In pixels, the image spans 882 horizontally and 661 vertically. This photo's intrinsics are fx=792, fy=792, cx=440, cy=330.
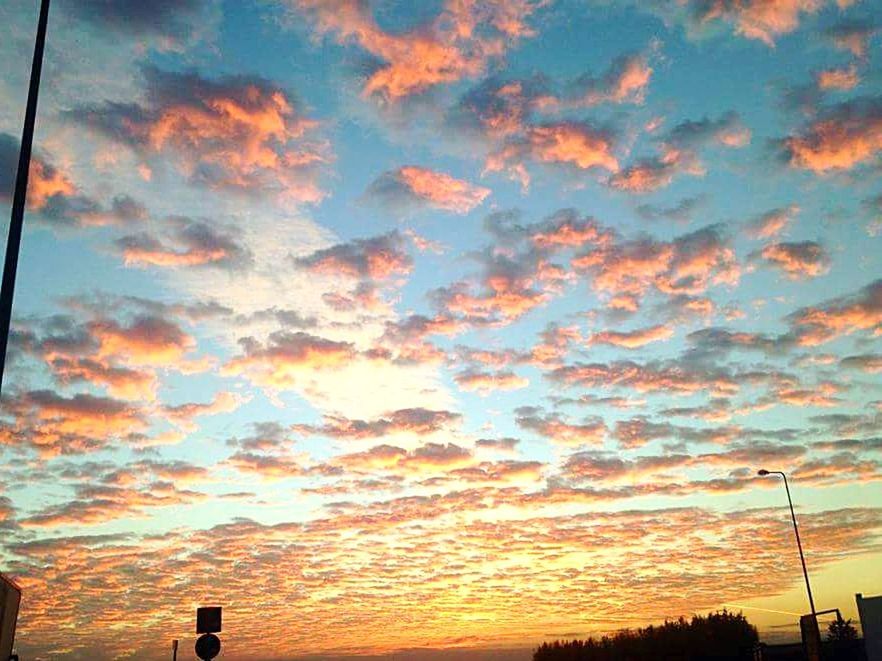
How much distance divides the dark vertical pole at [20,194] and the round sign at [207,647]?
20.8ft

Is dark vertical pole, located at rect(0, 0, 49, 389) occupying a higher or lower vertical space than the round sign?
higher

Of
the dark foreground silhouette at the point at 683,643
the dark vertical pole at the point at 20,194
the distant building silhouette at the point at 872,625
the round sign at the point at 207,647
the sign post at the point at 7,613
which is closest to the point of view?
the dark vertical pole at the point at 20,194

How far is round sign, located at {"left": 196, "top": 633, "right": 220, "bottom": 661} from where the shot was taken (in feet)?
48.0

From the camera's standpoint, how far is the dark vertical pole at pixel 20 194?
11.4 m

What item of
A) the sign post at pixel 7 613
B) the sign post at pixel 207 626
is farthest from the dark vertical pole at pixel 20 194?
the sign post at pixel 7 613

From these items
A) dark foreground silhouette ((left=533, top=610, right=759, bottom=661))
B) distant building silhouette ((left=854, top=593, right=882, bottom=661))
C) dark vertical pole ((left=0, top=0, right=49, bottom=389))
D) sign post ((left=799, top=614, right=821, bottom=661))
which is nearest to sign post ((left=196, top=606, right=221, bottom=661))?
dark vertical pole ((left=0, top=0, right=49, bottom=389))

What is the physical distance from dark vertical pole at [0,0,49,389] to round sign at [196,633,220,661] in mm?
6337

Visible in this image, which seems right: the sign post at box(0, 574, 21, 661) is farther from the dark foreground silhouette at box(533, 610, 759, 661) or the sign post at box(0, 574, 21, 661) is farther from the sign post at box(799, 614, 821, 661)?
the dark foreground silhouette at box(533, 610, 759, 661)

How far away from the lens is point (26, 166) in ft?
41.3

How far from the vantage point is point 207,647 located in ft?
48.6

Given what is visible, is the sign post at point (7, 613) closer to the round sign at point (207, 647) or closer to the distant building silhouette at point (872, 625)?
the round sign at point (207, 647)

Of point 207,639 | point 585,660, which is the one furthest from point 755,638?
point 207,639

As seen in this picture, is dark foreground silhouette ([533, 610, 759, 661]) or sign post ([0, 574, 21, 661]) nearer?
sign post ([0, 574, 21, 661])

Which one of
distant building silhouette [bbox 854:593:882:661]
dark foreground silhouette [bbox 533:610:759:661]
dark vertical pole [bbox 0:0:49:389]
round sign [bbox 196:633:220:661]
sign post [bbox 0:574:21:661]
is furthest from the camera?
Result: dark foreground silhouette [bbox 533:610:759:661]
